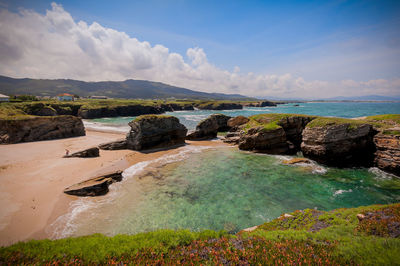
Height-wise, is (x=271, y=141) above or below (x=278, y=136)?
below

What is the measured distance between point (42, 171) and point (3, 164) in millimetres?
6849

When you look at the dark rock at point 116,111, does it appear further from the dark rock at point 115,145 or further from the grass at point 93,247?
the grass at point 93,247

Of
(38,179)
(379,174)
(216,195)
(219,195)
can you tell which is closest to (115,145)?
(38,179)

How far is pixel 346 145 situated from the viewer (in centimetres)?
2373

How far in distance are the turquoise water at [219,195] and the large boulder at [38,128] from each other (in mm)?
28816

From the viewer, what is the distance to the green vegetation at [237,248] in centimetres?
596

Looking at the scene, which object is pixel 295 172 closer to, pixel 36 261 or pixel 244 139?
pixel 244 139

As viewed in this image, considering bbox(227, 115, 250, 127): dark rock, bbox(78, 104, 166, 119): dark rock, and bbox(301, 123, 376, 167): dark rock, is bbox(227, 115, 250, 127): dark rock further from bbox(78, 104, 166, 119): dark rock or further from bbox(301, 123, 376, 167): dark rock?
bbox(78, 104, 166, 119): dark rock

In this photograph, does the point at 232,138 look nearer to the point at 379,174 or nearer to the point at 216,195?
the point at 216,195

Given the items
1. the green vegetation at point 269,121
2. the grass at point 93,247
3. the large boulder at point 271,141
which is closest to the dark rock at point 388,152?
the large boulder at point 271,141

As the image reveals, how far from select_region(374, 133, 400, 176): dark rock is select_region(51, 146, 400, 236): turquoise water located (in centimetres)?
127

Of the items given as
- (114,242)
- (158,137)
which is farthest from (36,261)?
(158,137)

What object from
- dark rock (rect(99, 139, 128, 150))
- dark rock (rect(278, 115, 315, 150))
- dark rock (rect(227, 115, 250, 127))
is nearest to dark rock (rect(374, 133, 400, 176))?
dark rock (rect(278, 115, 315, 150))

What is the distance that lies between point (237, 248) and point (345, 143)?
2644cm
